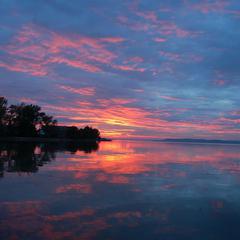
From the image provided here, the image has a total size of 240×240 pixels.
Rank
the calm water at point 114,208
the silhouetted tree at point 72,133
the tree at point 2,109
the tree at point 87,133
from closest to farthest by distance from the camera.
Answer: the calm water at point 114,208 < the tree at point 2,109 < the silhouetted tree at point 72,133 < the tree at point 87,133

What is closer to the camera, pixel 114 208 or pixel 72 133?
pixel 114 208

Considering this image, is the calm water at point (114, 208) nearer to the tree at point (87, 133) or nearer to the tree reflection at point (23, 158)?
the tree reflection at point (23, 158)

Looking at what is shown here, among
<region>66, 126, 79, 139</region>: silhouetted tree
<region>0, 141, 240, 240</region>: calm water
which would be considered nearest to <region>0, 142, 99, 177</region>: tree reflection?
<region>0, 141, 240, 240</region>: calm water

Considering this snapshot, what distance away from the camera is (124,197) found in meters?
15.7

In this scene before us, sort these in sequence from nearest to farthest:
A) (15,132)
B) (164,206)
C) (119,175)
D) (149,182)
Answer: (164,206) → (149,182) → (119,175) → (15,132)

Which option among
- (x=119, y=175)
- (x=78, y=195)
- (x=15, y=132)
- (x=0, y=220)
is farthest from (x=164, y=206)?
(x=15, y=132)

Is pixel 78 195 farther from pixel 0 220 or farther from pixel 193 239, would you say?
pixel 193 239

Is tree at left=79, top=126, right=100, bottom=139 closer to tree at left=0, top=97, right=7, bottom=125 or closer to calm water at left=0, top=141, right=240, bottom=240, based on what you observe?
tree at left=0, top=97, right=7, bottom=125

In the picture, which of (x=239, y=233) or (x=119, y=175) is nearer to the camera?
(x=239, y=233)

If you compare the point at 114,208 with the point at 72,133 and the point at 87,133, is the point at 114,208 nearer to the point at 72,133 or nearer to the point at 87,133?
the point at 72,133

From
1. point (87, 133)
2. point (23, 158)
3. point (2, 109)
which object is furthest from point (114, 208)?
point (87, 133)

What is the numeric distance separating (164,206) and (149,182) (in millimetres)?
6644

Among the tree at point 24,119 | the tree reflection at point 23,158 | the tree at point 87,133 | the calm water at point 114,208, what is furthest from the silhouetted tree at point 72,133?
the calm water at point 114,208

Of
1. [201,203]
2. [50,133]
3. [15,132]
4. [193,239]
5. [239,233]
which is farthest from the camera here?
[50,133]
